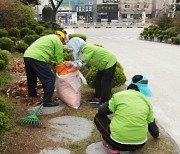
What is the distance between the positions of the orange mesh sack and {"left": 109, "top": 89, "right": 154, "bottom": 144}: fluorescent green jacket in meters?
1.91

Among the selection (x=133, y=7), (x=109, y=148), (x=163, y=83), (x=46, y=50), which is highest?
(x=133, y=7)

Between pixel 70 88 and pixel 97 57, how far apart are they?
0.76 metres

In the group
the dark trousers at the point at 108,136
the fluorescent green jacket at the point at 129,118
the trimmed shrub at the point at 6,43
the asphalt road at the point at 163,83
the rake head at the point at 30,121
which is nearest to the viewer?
the fluorescent green jacket at the point at 129,118

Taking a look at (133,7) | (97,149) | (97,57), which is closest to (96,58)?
(97,57)

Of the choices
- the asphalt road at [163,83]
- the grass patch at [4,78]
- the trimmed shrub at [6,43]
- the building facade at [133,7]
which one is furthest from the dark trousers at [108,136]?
the building facade at [133,7]

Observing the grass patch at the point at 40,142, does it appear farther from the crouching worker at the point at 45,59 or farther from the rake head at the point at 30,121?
the crouching worker at the point at 45,59

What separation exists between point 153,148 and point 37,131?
1.63m

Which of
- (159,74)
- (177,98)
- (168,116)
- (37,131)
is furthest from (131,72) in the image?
(37,131)

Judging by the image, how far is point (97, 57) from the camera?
524 centimetres

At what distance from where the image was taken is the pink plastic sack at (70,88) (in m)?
5.43

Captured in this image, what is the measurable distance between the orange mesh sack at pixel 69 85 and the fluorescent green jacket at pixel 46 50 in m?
0.23

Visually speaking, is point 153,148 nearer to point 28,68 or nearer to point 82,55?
point 82,55

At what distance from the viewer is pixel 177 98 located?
663 cm

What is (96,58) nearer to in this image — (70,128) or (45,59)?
(45,59)
